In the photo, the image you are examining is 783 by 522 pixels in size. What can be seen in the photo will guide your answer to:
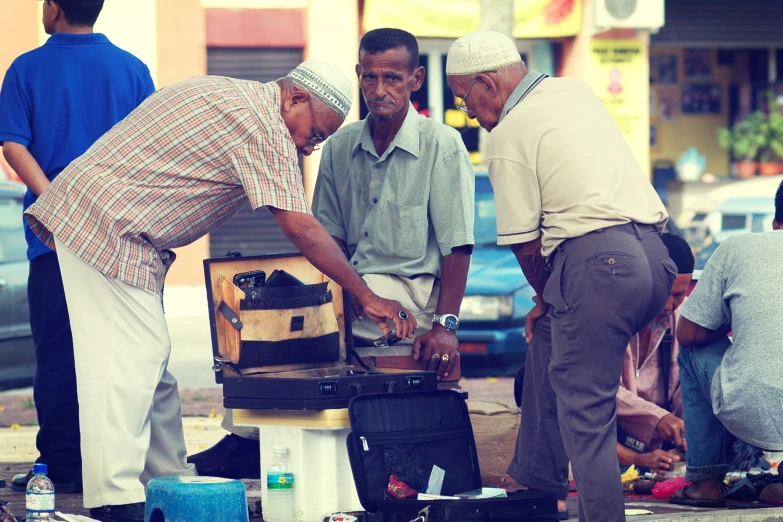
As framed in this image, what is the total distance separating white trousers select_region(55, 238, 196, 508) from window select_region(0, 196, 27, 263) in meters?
4.73

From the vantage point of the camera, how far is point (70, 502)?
5.36m

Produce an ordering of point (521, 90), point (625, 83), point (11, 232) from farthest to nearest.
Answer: point (625, 83) → point (11, 232) → point (521, 90)

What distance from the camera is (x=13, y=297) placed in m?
9.19

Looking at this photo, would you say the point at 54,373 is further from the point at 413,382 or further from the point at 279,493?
the point at 413,382

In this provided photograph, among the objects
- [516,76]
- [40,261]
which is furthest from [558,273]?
[40,261]

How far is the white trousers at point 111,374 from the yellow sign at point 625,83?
517 inches

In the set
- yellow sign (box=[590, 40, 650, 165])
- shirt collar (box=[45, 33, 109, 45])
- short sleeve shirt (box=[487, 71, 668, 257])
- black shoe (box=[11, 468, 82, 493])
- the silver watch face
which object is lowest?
black shoe (box=[11, 468, 82, 493])

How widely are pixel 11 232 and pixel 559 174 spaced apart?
5991 millimetres

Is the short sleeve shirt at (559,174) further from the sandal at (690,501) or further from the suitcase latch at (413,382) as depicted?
the sandal at (690,501)

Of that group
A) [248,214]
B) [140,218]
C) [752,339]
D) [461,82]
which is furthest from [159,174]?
[248,214]

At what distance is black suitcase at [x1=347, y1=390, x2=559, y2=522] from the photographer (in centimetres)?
468

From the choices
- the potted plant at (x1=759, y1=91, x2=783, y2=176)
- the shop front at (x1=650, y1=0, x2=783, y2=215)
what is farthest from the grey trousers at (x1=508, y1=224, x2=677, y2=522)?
the potted plant at (x1=759, y1=91, x2=783, y2=176)

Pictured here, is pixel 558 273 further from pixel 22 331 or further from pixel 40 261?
pixel 22 331

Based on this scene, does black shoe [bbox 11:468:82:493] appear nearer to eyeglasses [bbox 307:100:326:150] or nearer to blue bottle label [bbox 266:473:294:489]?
blue bottle label [bbox 266:473:294:489]
